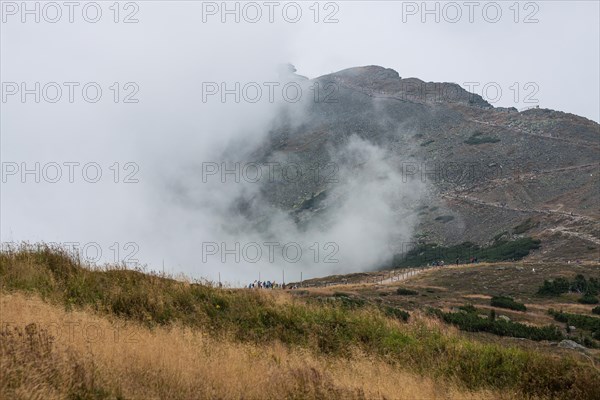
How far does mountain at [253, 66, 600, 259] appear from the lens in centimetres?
7406

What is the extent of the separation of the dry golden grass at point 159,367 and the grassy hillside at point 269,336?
4cm

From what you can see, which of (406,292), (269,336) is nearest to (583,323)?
(406,292)

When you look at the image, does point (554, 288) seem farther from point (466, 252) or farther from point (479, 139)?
point (479, 139)

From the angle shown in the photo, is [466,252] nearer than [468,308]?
No

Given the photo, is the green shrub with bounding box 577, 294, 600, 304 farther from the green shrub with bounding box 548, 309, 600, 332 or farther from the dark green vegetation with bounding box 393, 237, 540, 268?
the dark green vegetation with bounding box 393, 237, 540, 268

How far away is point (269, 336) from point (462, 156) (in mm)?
103669

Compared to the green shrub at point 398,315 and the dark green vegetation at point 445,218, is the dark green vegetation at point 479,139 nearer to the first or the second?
the dark green vegetation at point 445,218

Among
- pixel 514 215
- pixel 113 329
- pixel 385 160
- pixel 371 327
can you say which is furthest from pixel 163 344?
pixel 385 160

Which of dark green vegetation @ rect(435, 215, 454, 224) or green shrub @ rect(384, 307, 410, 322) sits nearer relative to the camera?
green shrub @ rect(384, 307, 410, 322)

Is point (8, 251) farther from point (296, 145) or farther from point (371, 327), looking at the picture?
point (296, 145)

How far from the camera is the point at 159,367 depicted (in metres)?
5.99

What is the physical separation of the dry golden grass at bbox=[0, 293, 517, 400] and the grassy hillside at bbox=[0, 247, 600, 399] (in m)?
0.04

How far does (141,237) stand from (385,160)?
56.8 m

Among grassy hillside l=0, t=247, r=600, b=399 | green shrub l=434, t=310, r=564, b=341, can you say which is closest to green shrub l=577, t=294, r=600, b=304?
green shrub l=434, t=310, r=564, b=341
